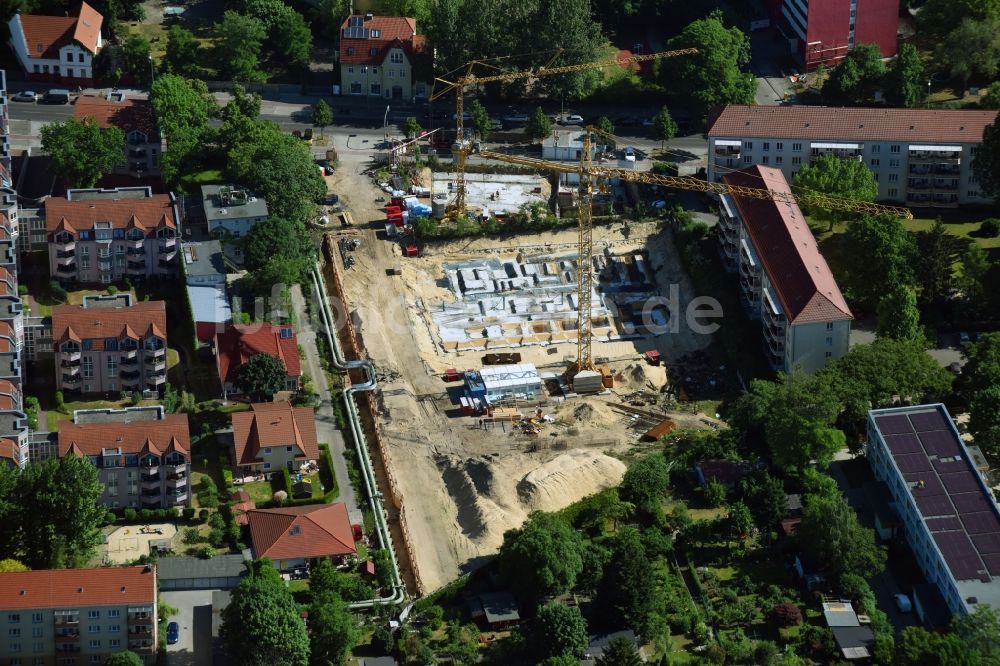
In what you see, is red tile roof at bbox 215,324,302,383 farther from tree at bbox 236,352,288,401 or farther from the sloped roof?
the sloped roof

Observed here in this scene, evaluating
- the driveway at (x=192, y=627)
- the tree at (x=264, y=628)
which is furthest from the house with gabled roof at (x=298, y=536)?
the tree at (x=264, y=628)

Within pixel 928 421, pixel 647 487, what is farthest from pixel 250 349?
pixel 928 421

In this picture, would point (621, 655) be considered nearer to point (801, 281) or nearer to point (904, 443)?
point (904, 443)

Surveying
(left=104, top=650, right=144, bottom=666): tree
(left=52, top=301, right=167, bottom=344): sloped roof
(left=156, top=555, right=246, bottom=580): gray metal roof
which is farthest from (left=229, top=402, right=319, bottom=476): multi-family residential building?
(left=104, top=650, right=144, bottom=666): tree

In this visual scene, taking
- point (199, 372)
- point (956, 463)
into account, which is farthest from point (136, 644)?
point (956, 463)

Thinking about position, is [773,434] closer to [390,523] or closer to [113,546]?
[390,523]

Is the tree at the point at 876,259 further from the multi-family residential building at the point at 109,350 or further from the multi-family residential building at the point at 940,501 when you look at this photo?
the multi-family residential building at the point at 109,350
